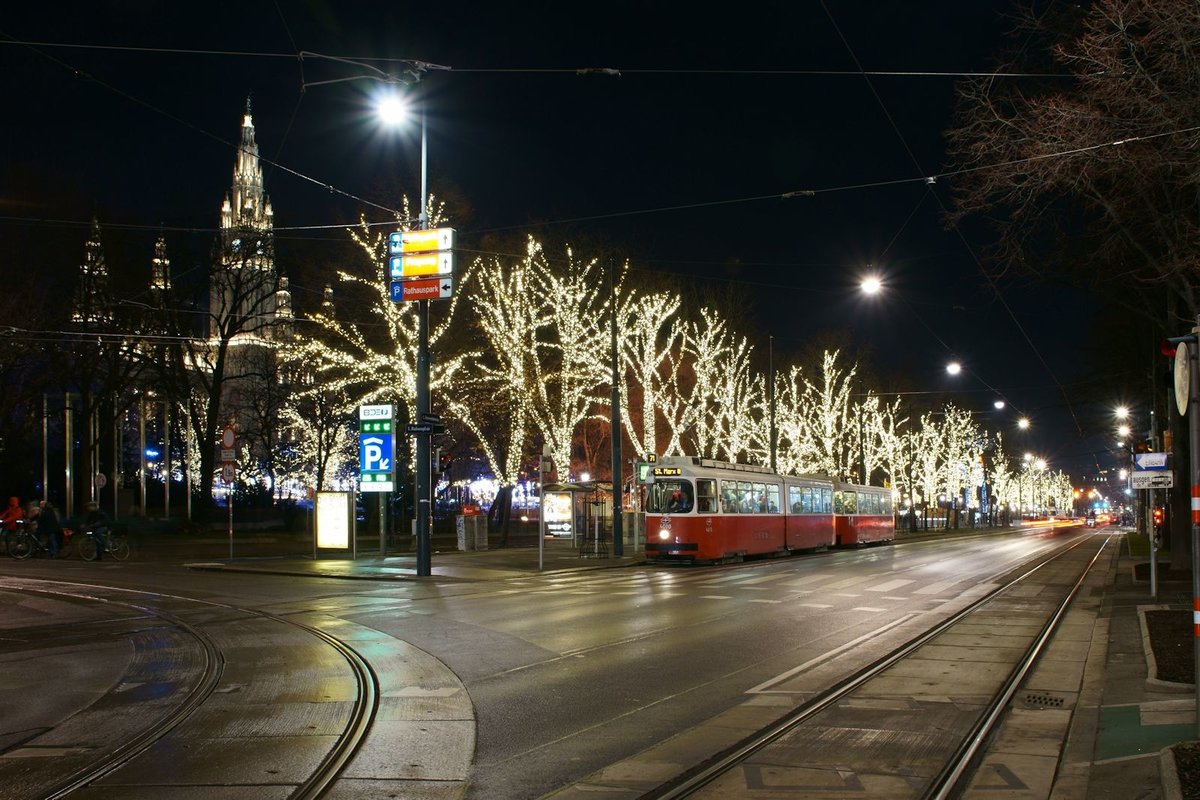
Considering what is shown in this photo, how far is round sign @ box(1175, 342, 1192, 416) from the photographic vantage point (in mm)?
8180

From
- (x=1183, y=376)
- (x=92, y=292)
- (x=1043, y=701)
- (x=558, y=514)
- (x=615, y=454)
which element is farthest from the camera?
(x=558, y=514)

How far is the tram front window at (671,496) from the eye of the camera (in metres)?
32.6

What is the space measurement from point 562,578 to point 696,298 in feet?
107

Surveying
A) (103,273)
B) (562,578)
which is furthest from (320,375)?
(562,578)

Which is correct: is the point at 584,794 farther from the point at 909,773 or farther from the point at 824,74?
the point at 824,74

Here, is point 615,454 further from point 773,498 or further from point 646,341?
point 646,341

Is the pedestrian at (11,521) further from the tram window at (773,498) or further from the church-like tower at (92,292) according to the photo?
the tram window at (773,498)

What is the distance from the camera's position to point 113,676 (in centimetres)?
1181

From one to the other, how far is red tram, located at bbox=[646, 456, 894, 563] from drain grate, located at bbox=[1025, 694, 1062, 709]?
2154 cm

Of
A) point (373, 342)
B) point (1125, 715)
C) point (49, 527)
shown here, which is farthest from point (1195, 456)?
point (373, 342)

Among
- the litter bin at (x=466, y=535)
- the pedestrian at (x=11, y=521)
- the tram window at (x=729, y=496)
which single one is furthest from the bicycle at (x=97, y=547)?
the tram window at (x=729, y=496)

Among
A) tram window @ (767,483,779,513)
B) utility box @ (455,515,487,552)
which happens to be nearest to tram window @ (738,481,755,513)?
tram window @ (767,483,779,513)

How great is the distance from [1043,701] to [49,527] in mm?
30081

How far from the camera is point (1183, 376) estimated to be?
8.27m
